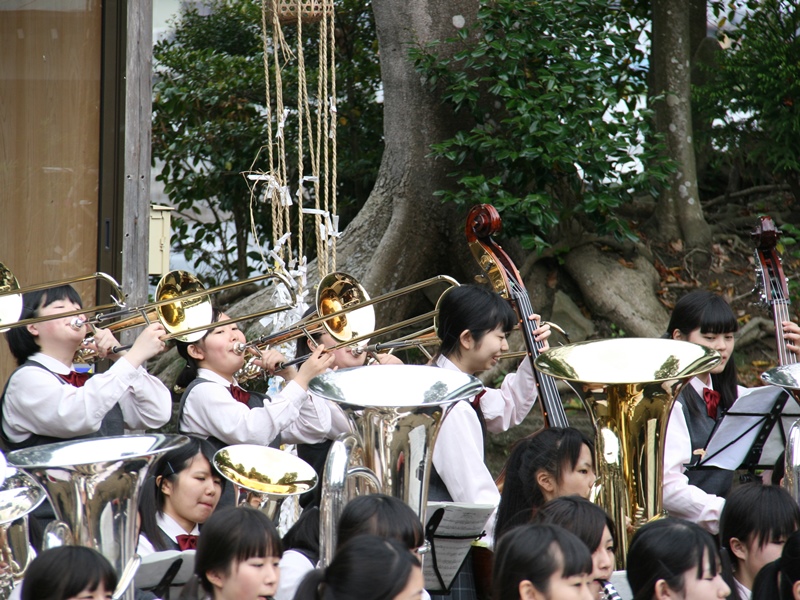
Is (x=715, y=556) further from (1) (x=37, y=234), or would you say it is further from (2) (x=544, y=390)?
(1) (x=37, y=234)

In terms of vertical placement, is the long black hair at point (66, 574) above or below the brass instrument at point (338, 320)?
below

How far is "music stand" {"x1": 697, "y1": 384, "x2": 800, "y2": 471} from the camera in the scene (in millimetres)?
3756

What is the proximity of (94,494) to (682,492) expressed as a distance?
2.02 m

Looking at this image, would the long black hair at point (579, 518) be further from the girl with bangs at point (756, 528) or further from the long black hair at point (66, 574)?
the long black hair at point (66, 574)

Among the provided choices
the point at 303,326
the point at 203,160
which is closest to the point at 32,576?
the point at 303,326

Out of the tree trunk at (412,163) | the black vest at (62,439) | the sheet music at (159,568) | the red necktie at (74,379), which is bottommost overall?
the sheet music at (159,568)

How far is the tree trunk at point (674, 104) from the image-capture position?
7.21m

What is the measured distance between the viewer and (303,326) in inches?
177

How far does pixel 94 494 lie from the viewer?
285 centimetres

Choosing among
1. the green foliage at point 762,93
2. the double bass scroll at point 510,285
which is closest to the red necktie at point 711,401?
the double bass scroll at point 510,285

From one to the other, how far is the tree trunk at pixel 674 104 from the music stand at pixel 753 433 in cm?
361

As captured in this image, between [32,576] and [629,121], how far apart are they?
4.66 meters

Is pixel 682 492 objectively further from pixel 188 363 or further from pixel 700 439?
pixel 188 363

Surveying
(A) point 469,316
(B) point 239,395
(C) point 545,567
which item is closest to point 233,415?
(B) point 239,395
